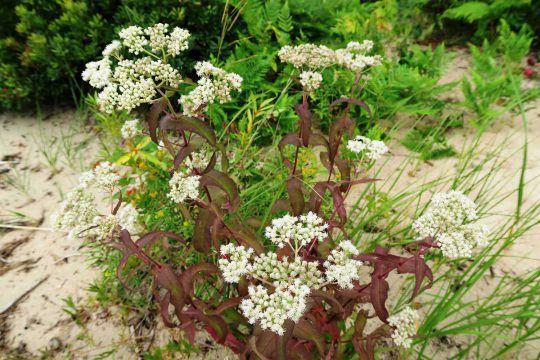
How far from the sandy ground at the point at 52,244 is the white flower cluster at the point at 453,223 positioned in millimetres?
988

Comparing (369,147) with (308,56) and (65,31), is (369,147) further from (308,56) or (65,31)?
(65,31)

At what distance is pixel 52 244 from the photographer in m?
2.51

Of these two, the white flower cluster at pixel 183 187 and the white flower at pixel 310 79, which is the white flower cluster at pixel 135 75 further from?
the white flower at pixel 310 79

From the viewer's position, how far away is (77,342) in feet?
6.62

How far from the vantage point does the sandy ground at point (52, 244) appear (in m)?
2.04

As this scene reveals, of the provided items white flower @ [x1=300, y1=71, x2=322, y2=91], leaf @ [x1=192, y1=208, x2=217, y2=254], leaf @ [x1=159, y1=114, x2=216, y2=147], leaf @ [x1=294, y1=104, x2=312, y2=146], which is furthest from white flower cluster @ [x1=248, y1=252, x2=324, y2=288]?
white flower @ [x1=300, y1=71, x2=322, y2=91]

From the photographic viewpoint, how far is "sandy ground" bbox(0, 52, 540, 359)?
2035 mm

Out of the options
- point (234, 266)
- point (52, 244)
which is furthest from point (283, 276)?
point (52, 244)

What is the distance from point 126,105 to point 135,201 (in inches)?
39.5

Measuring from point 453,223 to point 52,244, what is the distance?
2377 mm

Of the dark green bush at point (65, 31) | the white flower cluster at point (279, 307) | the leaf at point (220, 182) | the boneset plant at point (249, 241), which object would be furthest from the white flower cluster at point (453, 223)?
the dark green bush at point (65, 31)

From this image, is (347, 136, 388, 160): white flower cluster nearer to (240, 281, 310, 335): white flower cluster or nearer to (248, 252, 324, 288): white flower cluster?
(248, 252, 324, 288): white flower cluster

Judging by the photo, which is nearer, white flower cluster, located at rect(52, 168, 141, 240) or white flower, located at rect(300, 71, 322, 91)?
white flower cluster, located at rect(52, 168, 141, 240)

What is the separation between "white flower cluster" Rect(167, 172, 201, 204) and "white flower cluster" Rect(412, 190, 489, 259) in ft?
2.58
